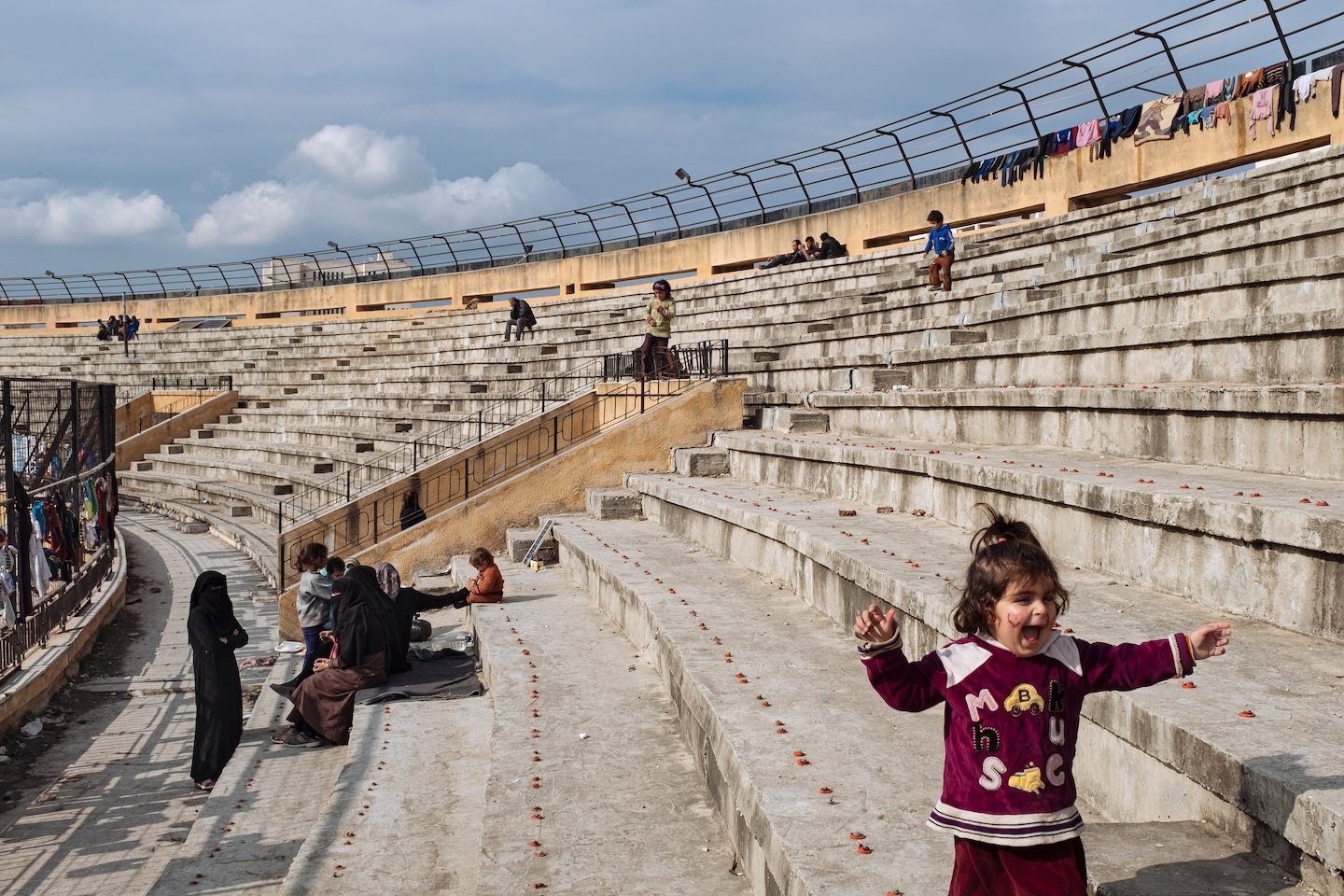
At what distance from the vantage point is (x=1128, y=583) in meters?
5.04

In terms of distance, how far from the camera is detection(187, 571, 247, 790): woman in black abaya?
823cm

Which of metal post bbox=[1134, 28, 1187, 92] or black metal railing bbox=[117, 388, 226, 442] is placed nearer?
metal post bbox=[1134, 28, 1187, 92]

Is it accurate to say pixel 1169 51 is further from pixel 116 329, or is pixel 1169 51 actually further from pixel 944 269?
pixel 116 329

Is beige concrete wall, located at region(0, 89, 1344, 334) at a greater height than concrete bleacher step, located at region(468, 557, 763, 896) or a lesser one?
greater

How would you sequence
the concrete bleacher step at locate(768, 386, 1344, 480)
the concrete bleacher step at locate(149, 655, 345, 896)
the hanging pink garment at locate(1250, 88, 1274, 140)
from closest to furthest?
the concrete bleacher step at locate(768, 386, 1344, 480)
the concrete bleacher step at locate(149, 655, 345, 896)
the hanging pink garment at locate(1250, 88, 1274, 140)

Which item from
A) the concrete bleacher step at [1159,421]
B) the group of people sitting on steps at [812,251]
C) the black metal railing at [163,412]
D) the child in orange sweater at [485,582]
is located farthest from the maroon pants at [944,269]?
the black metal railing at [163,412]

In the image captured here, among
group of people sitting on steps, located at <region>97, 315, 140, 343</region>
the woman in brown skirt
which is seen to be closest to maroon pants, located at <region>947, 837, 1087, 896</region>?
the woman in brown skirt

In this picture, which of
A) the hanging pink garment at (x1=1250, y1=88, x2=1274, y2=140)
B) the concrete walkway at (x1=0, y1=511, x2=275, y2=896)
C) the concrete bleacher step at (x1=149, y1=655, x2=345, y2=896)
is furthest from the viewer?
the hanging pink garment at (x1=1250, y1=88, x2=1274, y2=140)

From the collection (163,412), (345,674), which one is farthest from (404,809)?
(163,412)

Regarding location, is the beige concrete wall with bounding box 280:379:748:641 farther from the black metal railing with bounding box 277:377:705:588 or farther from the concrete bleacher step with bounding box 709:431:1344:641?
the concrete bleacher step with bounding box 709:431:1344:641

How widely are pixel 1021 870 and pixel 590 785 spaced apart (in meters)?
2.75

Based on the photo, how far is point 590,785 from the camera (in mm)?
5098

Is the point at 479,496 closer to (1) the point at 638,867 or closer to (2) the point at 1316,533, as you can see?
(1) the point at 638,867

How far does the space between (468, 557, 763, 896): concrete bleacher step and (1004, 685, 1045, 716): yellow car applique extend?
5.58 ft
